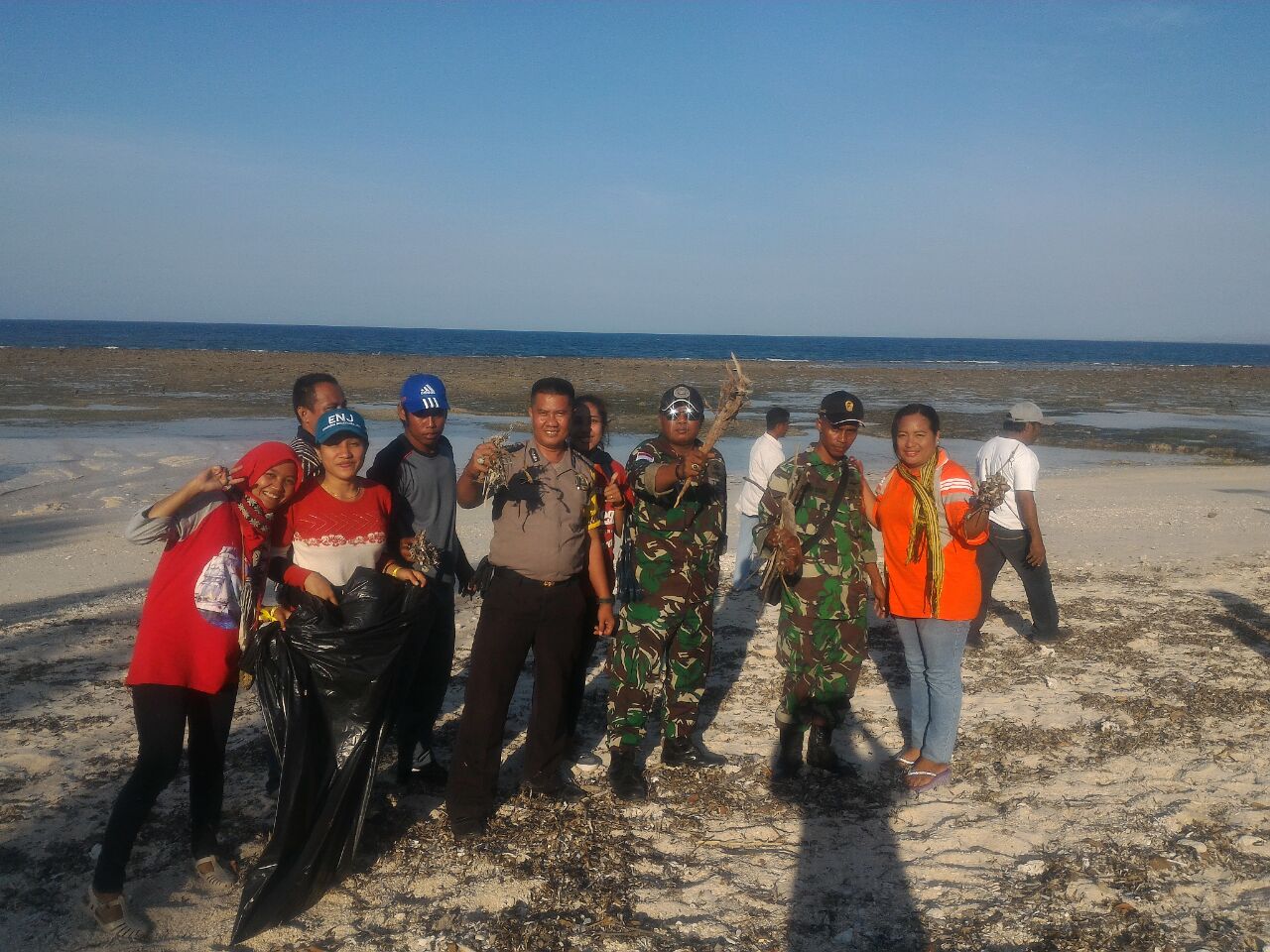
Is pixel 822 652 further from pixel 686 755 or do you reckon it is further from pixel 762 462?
pixel 762 462

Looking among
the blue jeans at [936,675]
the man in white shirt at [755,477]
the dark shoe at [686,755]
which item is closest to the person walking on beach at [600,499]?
the dark shoe at [686,755]

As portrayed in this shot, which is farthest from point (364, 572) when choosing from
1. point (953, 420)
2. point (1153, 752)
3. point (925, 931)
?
point (953, 420)

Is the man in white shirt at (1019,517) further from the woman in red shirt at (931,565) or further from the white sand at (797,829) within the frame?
the woman in red shirt at (931,565)

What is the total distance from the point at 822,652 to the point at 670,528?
0.93 metres

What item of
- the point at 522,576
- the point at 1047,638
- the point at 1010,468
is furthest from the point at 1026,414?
the point at 522,576

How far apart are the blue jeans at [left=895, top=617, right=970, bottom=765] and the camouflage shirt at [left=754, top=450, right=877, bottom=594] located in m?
0.38

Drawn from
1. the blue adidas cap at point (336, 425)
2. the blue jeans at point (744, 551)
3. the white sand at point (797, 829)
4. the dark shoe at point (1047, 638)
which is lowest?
the white sand at point (797, 829)

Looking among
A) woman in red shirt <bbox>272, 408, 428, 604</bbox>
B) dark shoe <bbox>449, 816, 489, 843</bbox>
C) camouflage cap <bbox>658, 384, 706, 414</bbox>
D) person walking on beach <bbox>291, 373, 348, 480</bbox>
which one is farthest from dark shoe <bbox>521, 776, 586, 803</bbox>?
person walking on beach <bbox>291, 373, 348, 480</bbox>

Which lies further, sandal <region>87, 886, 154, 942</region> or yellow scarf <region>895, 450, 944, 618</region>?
yellow scarf <region>895, 450, 944, 618</region>

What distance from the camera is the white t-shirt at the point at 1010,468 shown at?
5.82 meters

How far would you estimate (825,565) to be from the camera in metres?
4.24

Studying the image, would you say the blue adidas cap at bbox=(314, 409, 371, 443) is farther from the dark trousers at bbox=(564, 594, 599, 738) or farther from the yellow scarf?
the yellow scarf

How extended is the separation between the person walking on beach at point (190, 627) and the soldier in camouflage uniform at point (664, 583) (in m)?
1.45

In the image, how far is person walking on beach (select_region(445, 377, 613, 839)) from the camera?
3.87 m
